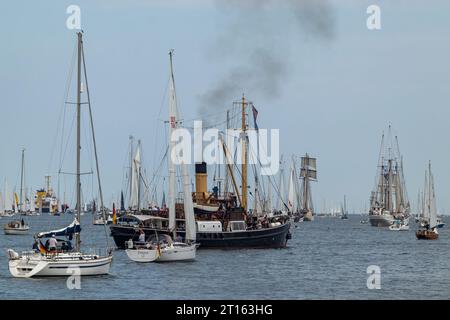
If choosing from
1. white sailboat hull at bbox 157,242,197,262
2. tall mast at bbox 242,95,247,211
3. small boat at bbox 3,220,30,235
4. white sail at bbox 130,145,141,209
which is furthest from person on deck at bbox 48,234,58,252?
white sail at bbox 130,145,141,209

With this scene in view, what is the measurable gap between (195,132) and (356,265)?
28.1m

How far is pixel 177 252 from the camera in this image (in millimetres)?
77438

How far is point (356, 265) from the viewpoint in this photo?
8288 centimetres

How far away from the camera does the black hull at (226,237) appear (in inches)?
3671

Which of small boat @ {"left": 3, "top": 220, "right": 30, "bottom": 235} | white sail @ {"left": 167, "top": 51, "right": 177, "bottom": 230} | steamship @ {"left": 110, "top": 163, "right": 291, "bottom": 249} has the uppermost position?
white sail @ {"left": 167, "top": 51, "right": 177, "bottom": 230}

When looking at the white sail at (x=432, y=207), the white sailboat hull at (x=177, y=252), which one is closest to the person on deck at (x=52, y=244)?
the white sailboat hull at (x=177, y=252)

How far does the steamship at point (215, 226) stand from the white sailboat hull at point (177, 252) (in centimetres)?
783

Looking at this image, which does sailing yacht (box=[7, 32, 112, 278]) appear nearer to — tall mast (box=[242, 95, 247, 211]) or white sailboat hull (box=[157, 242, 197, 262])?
white sailboat hull (box=[157, 242, 197, 262])

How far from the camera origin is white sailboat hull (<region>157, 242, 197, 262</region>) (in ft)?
251

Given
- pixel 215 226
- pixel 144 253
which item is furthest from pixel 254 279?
pixel 215 226

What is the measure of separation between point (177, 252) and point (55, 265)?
17560 millimetres

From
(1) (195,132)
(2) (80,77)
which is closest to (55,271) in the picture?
(2) (80,77)

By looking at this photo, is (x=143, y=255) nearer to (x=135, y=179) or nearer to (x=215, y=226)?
(x=215, y=226)
